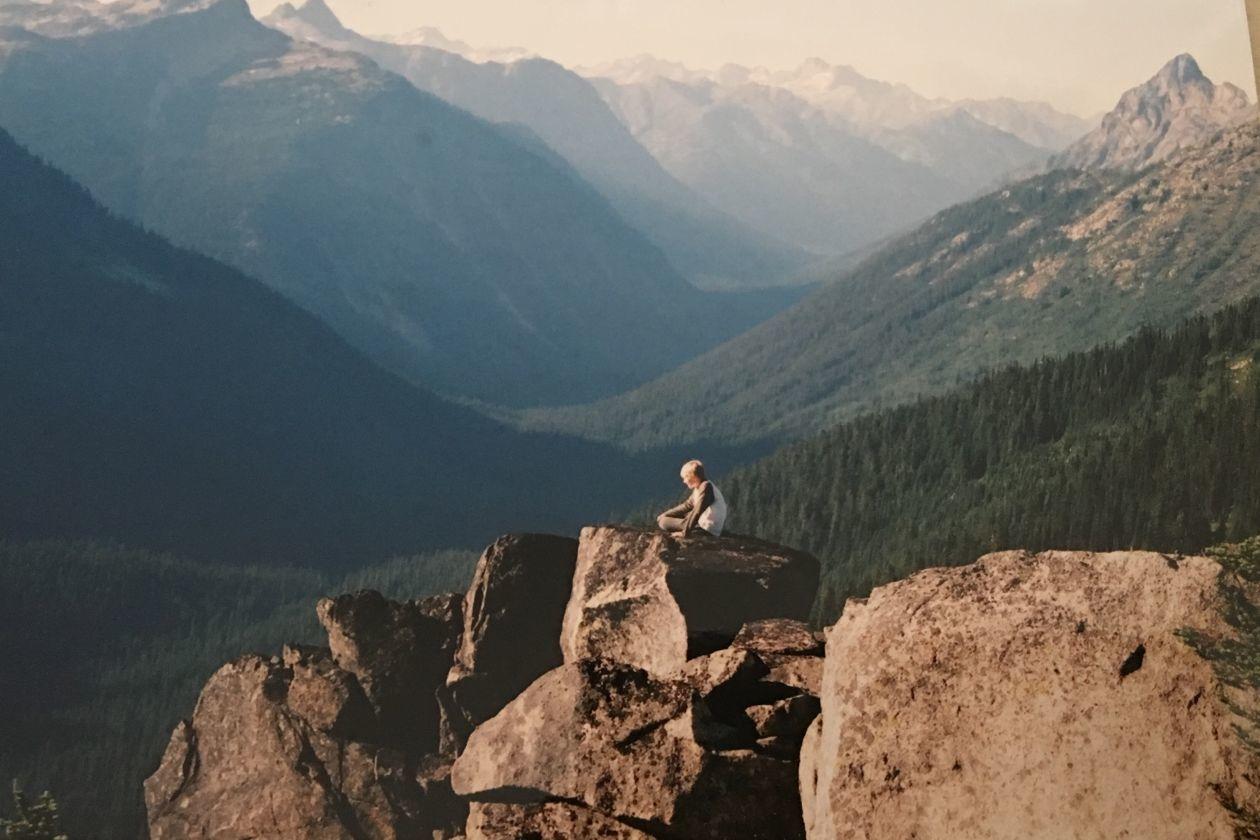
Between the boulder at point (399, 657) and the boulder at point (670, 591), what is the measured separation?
1005cm

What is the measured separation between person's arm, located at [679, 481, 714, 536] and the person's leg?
23cm

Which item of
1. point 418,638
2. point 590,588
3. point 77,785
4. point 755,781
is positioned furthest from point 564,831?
point 77,785

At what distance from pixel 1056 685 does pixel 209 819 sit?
37.1 metres

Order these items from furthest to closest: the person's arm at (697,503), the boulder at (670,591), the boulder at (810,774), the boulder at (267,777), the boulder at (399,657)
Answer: the boulder at (399,657) → the boulder at (267,777) → the person's arm at (697,503) → the boulder at (670,591) → the boulder at (810,774)

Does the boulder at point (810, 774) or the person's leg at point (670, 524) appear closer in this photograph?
the boulder at point (810, 774)

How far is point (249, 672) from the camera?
2050 inches

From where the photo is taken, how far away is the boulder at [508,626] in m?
44.4

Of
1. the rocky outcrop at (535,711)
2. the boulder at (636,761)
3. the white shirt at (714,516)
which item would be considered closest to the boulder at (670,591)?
the rocky outcrop at (535,711)

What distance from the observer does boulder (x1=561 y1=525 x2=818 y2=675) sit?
118 ft

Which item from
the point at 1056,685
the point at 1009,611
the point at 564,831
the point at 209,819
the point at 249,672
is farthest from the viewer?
the point at 249,672

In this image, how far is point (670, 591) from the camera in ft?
119

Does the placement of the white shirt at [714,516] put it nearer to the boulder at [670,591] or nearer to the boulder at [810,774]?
the boulder at [670,591]

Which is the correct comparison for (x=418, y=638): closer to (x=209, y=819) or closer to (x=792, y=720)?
(x=209, y=819)

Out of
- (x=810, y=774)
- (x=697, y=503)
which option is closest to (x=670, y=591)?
(x=697, y=503)
